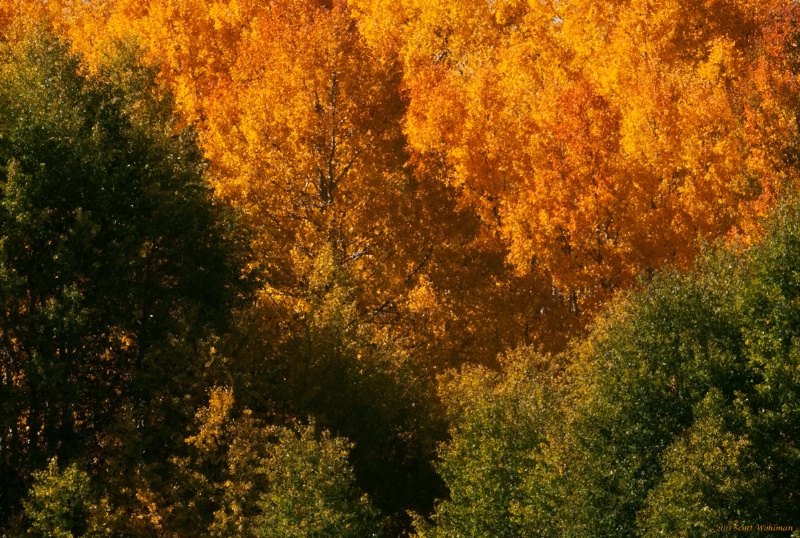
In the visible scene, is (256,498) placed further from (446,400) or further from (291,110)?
(291,110)

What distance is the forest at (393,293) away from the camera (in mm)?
38188

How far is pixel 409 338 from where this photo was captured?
2053 inches

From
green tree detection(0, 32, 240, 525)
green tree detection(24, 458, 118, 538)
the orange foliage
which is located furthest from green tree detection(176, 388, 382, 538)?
the orange foliage

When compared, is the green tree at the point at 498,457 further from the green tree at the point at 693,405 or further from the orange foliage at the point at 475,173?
the orange foliage at the point at 475,173

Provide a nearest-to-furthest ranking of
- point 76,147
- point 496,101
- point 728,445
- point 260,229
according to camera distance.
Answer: point 728,445, point 76,147, point 260,229, point 496,101

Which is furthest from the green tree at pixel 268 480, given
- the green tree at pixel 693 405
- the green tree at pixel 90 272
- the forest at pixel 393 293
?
the green tree at pixel 693 405

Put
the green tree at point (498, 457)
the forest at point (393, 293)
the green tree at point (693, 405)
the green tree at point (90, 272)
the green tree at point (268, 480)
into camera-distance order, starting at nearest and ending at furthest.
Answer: the green tree at point (693, 405), the green tree at point (268, 480), the forest at point (393, 293), the green tree at point (498, 457), the green tree at point (90, 272)

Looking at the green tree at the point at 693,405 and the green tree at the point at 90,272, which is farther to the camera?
the green tree at the point at 90,272

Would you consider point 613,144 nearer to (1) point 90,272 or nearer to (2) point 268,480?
(1) point 90,272

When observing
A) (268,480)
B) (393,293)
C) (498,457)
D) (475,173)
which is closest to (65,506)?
(268,480)

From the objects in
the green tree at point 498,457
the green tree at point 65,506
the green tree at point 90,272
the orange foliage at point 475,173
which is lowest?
the green tree at point 65,506

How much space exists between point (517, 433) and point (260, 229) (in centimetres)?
1474

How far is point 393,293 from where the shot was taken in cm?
5347

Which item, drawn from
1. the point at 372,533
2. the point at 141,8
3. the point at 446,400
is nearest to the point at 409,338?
the point at 446,400
